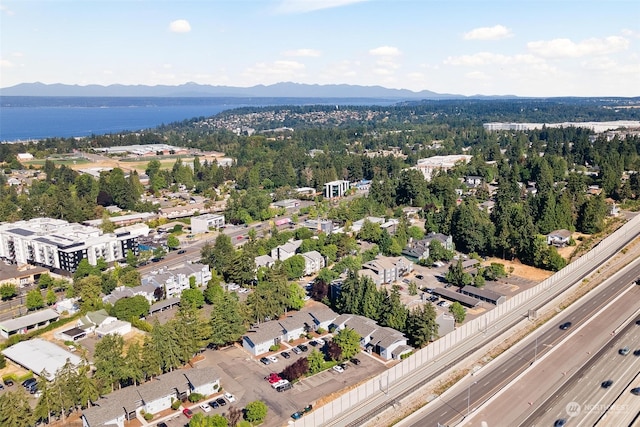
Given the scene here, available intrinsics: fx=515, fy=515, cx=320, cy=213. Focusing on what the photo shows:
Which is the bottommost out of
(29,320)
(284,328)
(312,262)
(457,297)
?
(29,320)

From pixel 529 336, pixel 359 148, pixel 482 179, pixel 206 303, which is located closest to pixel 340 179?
pixel 482 179

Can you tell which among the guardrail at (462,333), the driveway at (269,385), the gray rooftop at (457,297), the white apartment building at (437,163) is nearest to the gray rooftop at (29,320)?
the driveway at (269,385)

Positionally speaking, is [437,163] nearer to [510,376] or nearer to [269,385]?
[510,376]

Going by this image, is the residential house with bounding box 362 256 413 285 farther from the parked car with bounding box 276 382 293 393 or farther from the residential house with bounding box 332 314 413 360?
the parked car with bounding box 276 382 293 393

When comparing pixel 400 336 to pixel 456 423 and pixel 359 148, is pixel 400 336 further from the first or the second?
pixel 359 148

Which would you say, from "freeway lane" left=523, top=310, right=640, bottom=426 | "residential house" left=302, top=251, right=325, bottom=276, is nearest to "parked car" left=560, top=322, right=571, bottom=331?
"freeway lane" left=523, top=310, right=640, bottom=426

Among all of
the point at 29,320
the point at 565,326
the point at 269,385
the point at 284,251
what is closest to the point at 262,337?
the point at 269,385

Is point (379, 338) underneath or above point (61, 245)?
underneath

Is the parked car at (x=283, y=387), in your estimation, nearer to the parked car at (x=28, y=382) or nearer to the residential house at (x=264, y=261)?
the parked car at (x=28, y=382)
